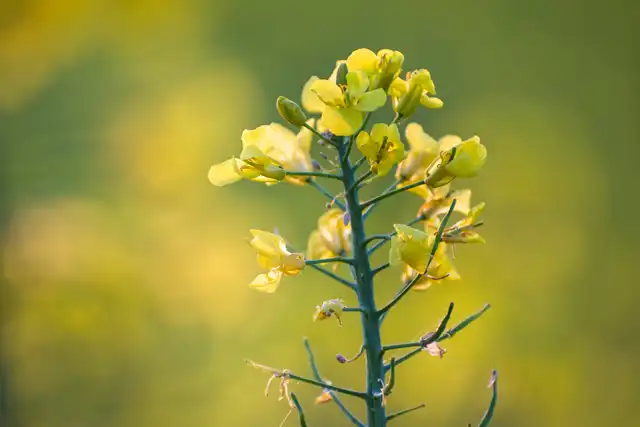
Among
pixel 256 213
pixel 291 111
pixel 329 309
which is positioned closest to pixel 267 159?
pixel 291 111

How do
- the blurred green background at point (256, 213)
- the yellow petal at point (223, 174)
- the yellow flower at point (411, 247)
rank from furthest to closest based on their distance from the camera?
1. the blurred green background at point (256, 213)
2. the yellow petal at point (223, 174)
3. the yellow flower at point (411, 247)

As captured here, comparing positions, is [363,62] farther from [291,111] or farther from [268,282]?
[268,282]

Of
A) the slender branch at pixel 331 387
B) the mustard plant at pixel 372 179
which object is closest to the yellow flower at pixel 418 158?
the mustard plant at pixel 372 179

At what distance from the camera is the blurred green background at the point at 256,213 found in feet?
6.36

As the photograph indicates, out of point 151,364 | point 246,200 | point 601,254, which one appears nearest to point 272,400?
point 151,364

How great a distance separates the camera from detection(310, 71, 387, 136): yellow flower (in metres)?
0.60

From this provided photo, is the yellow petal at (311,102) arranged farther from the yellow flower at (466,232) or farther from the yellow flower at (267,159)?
the yellow flower at (466,232)

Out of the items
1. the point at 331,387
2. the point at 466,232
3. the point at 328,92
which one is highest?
the point at 328,92

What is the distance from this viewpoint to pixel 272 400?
78.0 inches

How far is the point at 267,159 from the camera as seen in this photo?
0.64 m

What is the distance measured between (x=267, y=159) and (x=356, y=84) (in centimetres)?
11

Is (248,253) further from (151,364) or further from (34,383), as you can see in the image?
(34,383)

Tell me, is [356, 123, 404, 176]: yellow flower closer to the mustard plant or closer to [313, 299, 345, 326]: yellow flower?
the mustard plant

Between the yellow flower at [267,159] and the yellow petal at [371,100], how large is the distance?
0.32 ft
